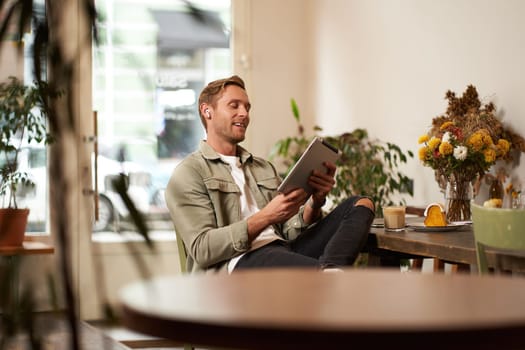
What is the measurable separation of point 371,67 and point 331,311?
4.21 metres

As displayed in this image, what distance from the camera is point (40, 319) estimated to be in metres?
0.64

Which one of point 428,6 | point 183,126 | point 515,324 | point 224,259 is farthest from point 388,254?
point 183,126

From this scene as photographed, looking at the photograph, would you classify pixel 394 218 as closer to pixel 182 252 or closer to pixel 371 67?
pixel 182 252

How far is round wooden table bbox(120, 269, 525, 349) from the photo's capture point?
814 millimetres

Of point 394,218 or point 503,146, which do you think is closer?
point 394,218

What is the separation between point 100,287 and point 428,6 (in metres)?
3.99

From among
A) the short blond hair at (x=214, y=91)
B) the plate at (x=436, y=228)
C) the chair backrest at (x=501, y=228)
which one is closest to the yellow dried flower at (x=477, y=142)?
the plate at (x=436, y=228)

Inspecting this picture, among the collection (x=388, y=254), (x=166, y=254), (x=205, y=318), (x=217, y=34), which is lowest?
(x=166, y=254)

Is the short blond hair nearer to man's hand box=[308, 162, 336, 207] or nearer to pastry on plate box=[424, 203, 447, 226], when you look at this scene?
man's hand box=[308, 162, 336, 207]

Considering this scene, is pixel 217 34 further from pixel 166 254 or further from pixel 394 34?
pixel 166 254

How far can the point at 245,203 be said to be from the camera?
317cm

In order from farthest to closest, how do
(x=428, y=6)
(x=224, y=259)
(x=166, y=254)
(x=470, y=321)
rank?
(x=166, y=254) → (x=428, y=6) → (x=224, y=259) → (x=470, y=321)

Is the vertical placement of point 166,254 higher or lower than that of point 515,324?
lower

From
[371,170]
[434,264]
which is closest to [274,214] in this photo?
[434,264]
